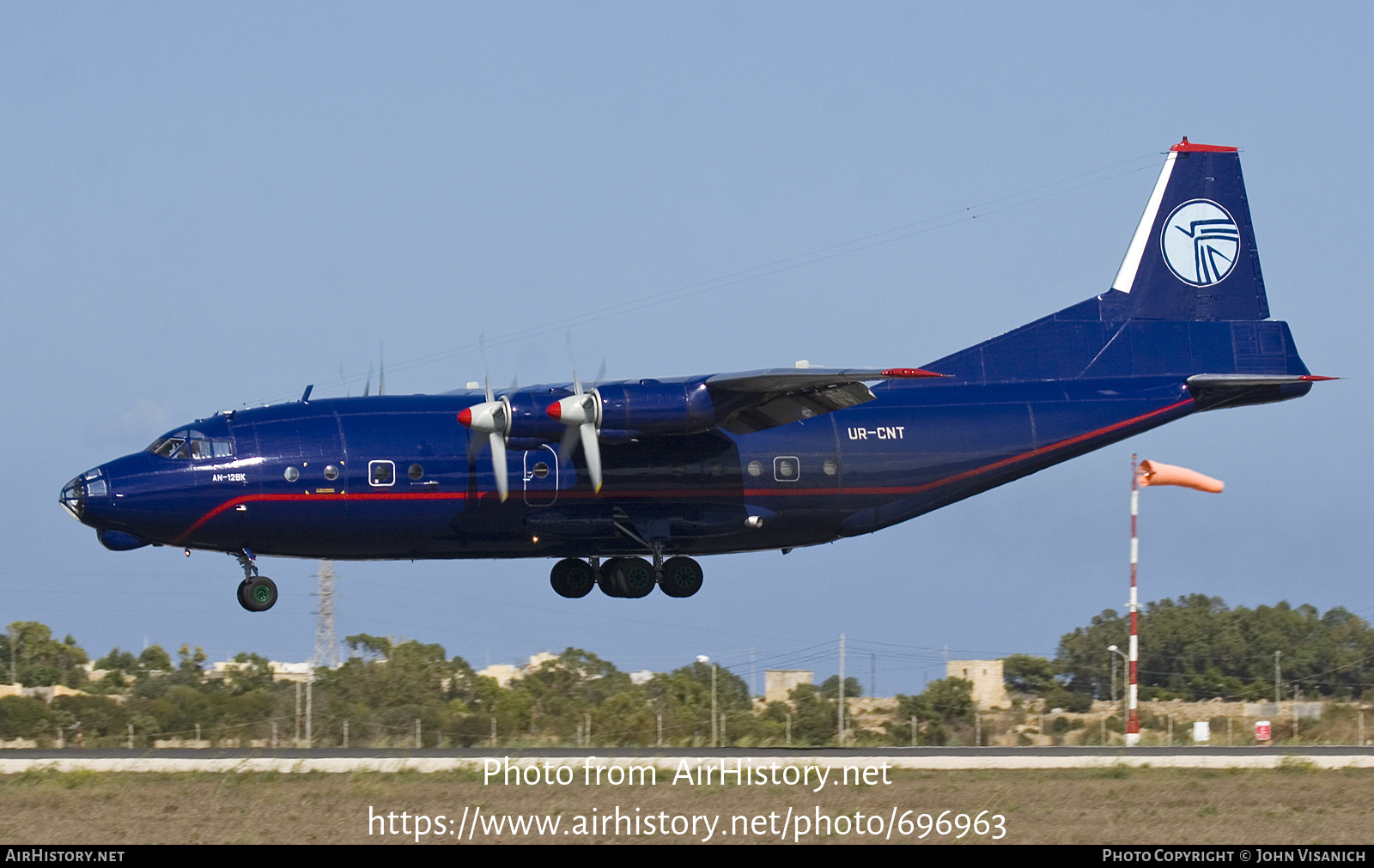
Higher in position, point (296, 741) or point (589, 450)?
point (589, 450)

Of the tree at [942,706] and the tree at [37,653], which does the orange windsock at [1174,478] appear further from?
the tree at [37,653]

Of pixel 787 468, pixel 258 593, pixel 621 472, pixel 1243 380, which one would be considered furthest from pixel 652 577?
pixel 1243 380

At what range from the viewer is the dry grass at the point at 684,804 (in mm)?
17688

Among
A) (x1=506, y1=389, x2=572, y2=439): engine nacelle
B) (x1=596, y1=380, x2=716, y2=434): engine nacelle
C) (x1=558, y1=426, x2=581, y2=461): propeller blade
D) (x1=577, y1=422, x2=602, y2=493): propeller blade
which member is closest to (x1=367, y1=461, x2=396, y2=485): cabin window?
(x1=506, y1=389, x2=572, y2=439): engine nacelle

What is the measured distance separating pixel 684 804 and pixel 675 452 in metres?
6.92

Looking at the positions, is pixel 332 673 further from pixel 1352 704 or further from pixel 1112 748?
pixel 1352 704

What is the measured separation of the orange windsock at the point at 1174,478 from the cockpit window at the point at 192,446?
18064 mm

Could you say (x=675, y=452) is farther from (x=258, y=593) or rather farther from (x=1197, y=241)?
(x=1197, y=241)

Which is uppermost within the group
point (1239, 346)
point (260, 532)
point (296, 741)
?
point (1239, 346)

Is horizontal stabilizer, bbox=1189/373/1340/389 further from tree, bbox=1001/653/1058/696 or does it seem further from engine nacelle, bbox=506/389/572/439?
tree, bbox=1001/653/1058/696

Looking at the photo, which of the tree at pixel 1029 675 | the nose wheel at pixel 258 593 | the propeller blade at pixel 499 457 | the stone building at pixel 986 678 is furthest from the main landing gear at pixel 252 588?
the tree at pixel 1029 675

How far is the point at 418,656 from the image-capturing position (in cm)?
3966
